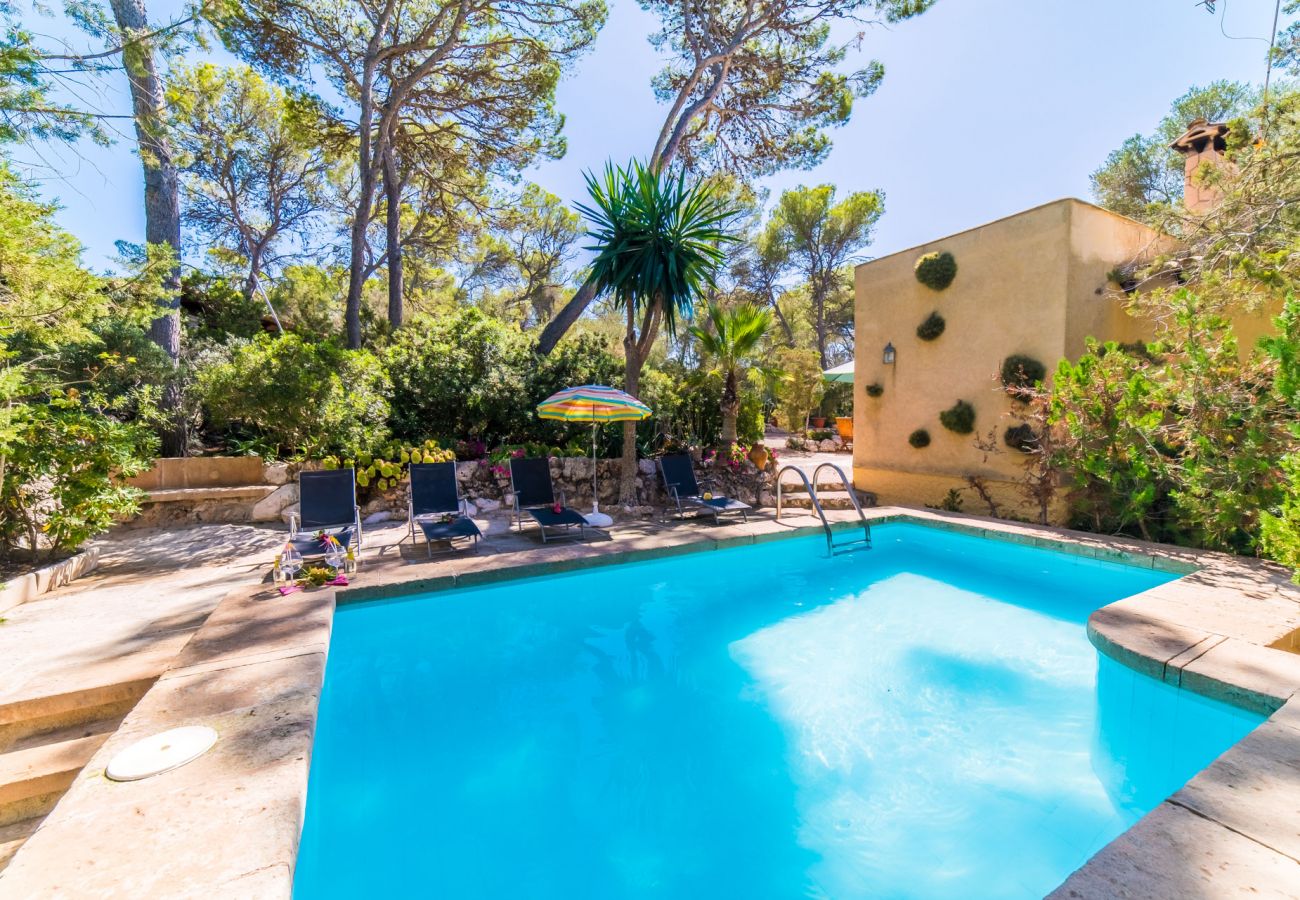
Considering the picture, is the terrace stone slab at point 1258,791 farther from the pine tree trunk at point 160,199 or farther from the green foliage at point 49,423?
the pine tree trunk at point 160,199

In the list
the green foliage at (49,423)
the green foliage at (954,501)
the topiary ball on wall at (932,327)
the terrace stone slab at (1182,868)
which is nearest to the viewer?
the terrace stone slab at (1182,868)

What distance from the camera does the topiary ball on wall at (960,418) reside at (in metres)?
9.27

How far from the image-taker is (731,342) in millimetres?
9945

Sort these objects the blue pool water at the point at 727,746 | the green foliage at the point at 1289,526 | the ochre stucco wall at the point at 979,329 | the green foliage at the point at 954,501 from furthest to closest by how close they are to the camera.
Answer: the green foliage at the point at 954,501, the ochre stucco wall at the point at 979,329, the green foliage at the point at 1289,526, the blue pool water at the point at 727,746

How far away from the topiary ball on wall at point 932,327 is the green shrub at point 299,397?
384 inches

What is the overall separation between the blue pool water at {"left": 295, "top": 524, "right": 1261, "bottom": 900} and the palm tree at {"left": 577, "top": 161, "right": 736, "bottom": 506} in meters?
4.55

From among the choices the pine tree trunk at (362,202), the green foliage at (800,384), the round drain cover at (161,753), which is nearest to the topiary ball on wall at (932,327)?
the green foliage at (800,384)

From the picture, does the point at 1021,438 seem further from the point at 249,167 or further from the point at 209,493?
the point at 249,167

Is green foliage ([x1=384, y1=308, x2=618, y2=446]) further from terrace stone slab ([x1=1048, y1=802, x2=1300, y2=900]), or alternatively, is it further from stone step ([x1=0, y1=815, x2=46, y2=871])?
terrace stone slab ([x1=1048, y1=802, x2=1300, y2=900])

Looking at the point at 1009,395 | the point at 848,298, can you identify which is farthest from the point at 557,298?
the point at 1009,395

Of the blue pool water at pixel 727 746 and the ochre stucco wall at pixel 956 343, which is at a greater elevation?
the ochre stucco wall at pixel 956 343

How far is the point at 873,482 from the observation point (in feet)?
36.7

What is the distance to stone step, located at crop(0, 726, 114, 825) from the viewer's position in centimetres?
255

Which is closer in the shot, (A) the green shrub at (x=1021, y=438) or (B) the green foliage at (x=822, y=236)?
(A) the green shrub at (x=1021, y=438)
